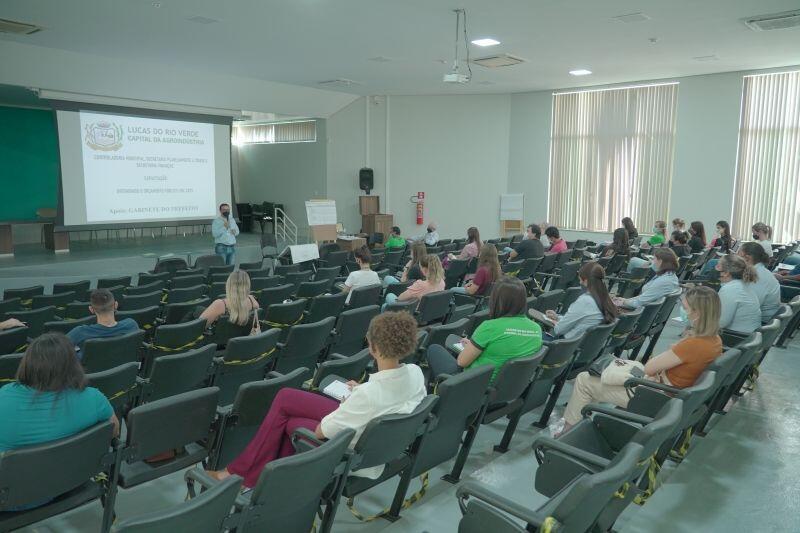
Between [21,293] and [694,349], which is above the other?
[694,349]

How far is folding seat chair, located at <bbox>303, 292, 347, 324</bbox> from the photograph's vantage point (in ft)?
18.2

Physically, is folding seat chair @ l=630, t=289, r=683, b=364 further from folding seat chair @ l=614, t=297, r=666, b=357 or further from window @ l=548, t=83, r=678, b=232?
window @ l=548, t=83, r=678, b=232

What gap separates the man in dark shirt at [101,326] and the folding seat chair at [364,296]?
2.37 metres

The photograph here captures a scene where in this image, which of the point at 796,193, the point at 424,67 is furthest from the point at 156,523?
the point at 796,193

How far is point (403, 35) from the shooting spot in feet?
30.6

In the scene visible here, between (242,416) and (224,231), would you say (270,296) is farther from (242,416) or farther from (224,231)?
(224,231)

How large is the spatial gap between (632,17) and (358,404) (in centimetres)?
794

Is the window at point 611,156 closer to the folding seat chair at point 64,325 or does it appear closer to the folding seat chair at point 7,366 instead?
the folding seat chair at point 64,325

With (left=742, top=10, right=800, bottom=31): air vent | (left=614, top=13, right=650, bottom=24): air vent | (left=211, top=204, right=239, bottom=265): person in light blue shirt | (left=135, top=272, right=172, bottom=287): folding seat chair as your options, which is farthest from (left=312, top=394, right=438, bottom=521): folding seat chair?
(left=211, top=204, right=239, bottom=265): person in light blue shirt

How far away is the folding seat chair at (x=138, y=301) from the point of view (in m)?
5.82

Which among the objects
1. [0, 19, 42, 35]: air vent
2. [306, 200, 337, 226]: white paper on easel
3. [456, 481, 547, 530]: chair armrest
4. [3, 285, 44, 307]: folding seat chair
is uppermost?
[0, 19, 42, 35]: air vent

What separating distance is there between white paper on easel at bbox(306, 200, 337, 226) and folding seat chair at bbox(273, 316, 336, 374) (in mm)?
9156

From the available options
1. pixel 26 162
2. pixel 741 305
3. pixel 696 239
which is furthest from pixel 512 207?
pixel 26 162

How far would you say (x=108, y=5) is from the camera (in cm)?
770
